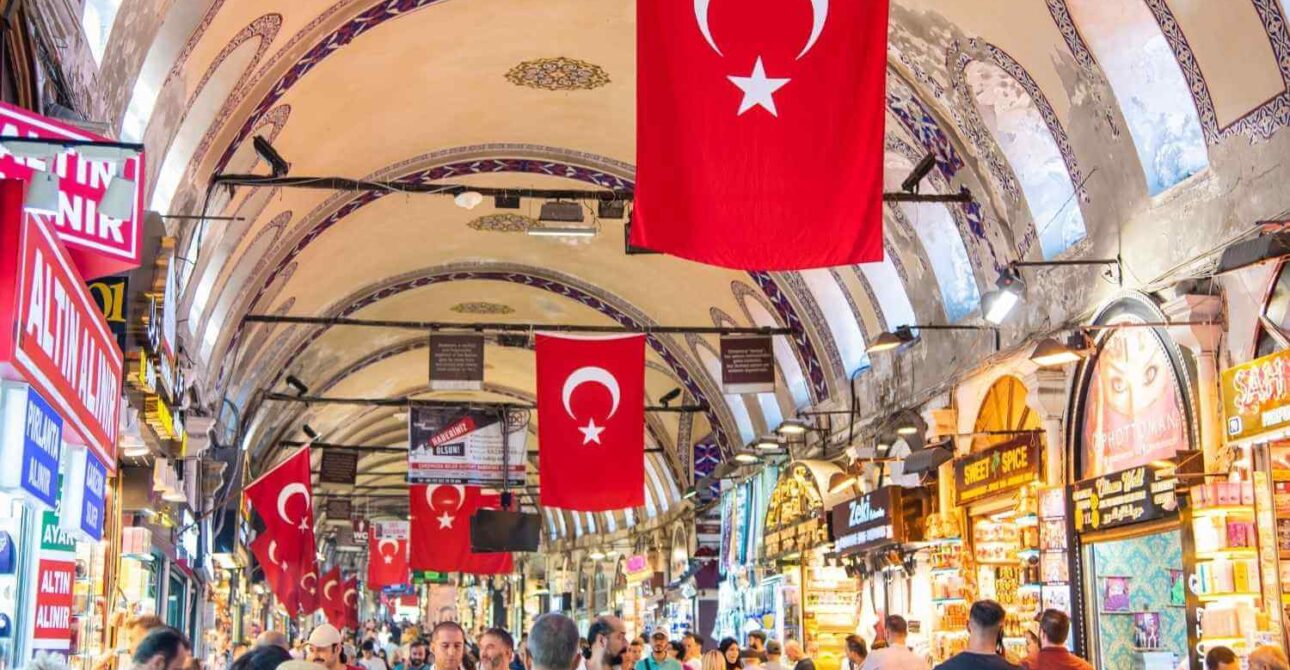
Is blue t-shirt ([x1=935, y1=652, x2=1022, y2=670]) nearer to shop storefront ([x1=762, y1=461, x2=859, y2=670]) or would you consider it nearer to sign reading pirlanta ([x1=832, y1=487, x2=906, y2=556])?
sign reading pirlanta ([x1=832, y1=487, x2=906, y2=556])

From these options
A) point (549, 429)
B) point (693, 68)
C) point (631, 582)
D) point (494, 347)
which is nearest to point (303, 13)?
point (549, 429)

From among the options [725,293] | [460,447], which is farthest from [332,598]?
[725,293]

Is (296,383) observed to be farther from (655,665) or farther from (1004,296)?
(655,665)

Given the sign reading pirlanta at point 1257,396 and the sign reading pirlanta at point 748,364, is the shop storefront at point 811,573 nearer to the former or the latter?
the sign reading pirlanta at point 748,364

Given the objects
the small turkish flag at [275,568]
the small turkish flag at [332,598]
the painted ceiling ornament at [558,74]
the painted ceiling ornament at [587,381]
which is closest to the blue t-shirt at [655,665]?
the painted ceiling ornament at [587,381]

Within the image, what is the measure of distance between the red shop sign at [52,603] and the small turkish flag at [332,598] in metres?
27.8

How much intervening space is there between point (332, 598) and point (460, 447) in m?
15.5

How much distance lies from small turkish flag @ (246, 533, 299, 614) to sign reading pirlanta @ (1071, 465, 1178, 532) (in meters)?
8.77

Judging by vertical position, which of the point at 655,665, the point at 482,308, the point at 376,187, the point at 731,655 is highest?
the point at 482,308

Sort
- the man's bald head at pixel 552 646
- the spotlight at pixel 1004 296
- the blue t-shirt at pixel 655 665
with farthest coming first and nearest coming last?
the spotlight at pixel 1004 296 < the blue t-shirt at pixel 655 665 < the man's bald head at pixel 552 646

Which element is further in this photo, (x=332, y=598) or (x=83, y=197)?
(x=332, y=598)

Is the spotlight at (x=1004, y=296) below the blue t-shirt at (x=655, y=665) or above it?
above

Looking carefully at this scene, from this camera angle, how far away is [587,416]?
46.2 feet

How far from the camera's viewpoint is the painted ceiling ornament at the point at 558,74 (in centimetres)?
1410
